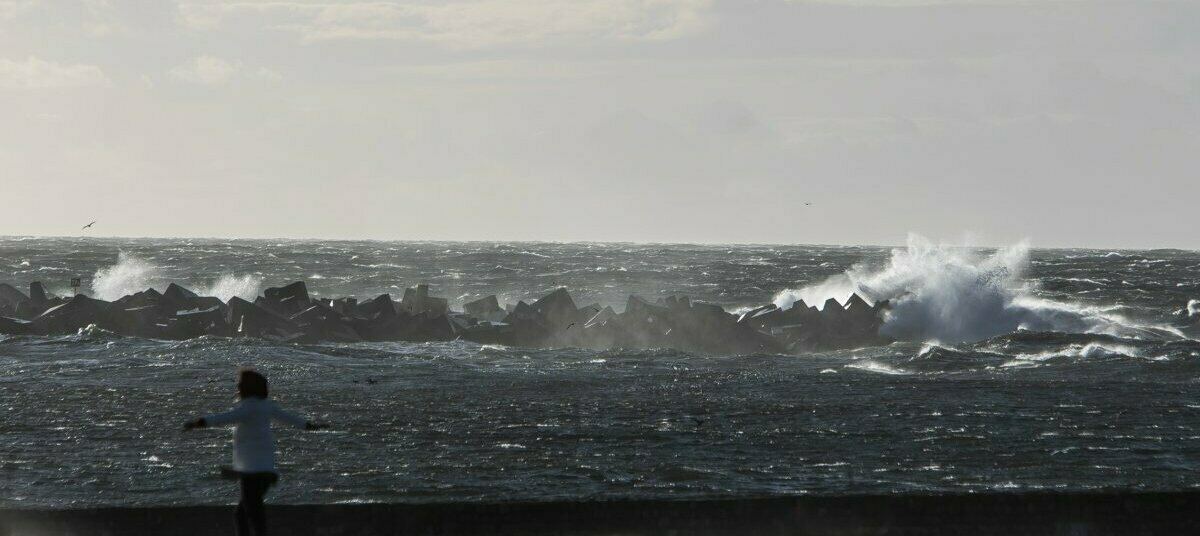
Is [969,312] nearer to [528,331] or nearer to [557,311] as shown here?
[557,311]

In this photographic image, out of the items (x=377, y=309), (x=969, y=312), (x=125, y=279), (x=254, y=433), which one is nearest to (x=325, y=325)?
(x=377, y=309)

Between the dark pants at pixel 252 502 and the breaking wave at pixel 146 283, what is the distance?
31370 mm

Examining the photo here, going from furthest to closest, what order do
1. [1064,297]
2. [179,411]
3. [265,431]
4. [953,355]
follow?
[1064,297] < [953,355] < [179,411] < [265,431]

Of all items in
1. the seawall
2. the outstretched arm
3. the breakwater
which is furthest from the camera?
the breakwater

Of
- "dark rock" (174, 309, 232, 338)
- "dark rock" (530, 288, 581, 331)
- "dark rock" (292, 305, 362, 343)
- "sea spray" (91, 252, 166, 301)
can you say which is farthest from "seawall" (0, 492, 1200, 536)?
"sea spray" (91, 252, 166, 301)

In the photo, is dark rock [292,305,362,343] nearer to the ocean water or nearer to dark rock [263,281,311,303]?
the ocean water

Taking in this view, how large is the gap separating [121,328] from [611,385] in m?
12.5

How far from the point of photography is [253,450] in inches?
314

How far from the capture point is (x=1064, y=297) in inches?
2020

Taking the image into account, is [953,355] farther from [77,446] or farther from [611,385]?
[77,446]

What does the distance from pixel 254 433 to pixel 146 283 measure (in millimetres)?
49158

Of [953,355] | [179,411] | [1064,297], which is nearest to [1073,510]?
[179,411]

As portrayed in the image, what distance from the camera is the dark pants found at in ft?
26.0

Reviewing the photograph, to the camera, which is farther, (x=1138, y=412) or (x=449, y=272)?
(x=449, y=272)
